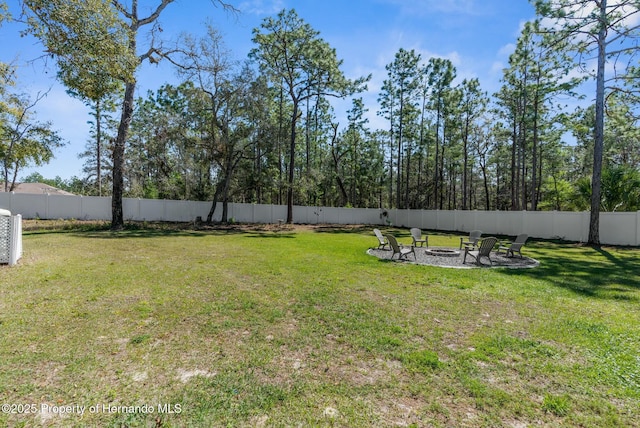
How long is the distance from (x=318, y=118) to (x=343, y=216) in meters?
12.9

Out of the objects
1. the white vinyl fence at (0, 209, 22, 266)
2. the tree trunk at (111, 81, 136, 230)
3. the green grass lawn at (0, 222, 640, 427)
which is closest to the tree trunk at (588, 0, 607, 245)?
the green grass lawn at (0, 222, 640, 427)

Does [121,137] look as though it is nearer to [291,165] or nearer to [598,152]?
[291,165]

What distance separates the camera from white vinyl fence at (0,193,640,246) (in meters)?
14.8

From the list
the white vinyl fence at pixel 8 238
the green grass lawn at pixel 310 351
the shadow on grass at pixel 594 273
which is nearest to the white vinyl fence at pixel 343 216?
the shadow on grass at pixel 594 273

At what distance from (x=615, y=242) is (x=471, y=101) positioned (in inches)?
798

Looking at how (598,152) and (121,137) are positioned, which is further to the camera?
(121,137)

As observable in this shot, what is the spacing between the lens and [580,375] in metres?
2.82

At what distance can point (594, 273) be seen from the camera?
7.81 metres

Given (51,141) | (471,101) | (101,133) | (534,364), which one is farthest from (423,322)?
(101,133)

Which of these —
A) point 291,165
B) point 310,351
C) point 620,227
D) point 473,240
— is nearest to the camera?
point 310,351

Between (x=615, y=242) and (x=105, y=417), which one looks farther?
(x=615, y=242)

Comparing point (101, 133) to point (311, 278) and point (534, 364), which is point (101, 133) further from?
point (534, 364)

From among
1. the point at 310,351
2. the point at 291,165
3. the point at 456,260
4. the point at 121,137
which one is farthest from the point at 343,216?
the point at 310,351

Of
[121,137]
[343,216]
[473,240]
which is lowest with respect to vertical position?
[473,240]
